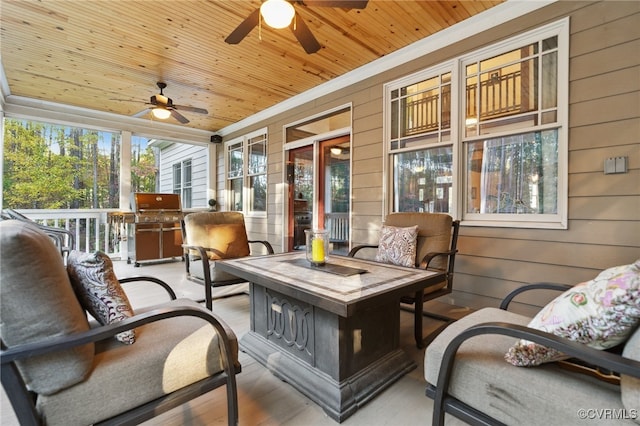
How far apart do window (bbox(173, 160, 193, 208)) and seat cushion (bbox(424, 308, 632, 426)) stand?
7.60 metres

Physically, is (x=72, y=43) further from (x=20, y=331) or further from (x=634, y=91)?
(x=634, y=91)

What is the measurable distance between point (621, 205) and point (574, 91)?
0.97m

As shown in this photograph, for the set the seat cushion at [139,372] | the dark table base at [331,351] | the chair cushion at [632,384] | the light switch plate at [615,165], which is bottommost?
the dark table base at [331,351]

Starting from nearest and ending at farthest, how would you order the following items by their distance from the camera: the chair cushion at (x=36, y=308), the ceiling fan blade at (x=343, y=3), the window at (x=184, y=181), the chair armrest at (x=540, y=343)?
the chair armrest at (x=540, y=343) < the chair cushion at (x=36, y=308) < the ceiling fan blade at (x=343, y=3) < the window at (x=184, y=181)

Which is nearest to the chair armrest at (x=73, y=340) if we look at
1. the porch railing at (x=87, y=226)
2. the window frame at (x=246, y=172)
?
the window frame at (x=246, y=172)

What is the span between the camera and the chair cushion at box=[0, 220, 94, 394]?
2.93 feet

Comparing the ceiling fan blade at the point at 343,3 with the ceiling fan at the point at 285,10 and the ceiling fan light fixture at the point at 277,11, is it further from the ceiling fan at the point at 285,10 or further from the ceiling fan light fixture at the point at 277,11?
the ceiling fan light fixture at the point at 277,11

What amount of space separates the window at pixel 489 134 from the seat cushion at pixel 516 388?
1.91m

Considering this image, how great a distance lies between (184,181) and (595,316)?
833 cm

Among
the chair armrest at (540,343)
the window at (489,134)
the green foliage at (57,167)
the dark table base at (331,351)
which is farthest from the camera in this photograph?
the green foliage at (57,167)

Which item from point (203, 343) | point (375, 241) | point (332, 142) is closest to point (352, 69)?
point (332, 142)

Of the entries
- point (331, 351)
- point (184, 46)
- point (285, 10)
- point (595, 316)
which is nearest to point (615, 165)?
point (595, 316)

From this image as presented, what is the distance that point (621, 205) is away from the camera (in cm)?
218

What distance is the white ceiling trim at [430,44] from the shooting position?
2.64 meters
